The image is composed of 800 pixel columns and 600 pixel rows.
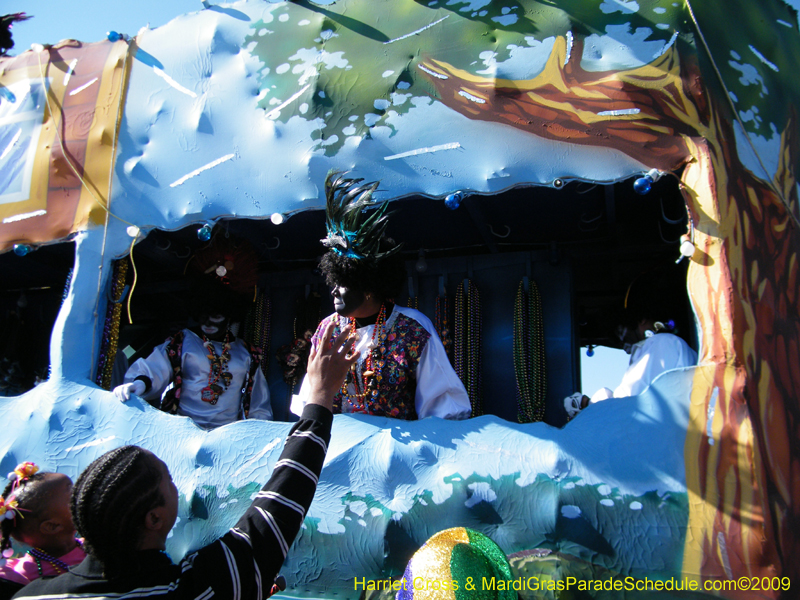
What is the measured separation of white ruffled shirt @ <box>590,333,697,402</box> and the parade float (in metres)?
0.40

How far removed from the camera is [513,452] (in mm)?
2383

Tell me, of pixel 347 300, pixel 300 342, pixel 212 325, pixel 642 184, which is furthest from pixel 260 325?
pixel 642 184

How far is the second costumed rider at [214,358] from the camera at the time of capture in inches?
143

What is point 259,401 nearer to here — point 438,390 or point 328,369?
point 438,390

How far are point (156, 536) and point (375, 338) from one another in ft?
5.77

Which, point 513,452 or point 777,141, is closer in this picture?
point 513,452

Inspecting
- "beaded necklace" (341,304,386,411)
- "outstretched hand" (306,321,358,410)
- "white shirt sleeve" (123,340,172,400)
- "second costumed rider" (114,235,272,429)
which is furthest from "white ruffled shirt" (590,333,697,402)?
"white shirt sleeve" (123,340,172,400)

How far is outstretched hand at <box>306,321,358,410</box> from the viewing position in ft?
5.23

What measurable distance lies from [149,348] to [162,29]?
2592mm

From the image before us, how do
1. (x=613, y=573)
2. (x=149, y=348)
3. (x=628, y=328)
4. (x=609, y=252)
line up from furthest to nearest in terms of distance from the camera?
1. (x=149, y=348)
2. (x=609, y=252)
3. (x=628, y=328)
4. (x=613, y=573)

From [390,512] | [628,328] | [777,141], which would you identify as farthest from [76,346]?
[777,141]

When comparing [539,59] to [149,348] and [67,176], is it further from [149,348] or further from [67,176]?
[149,348]

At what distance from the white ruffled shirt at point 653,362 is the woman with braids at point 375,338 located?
2.42 ft

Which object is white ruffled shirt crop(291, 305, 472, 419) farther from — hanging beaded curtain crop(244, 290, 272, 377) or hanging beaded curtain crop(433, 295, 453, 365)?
hanging beaded curtain crop(244, 290, 272, 377)
